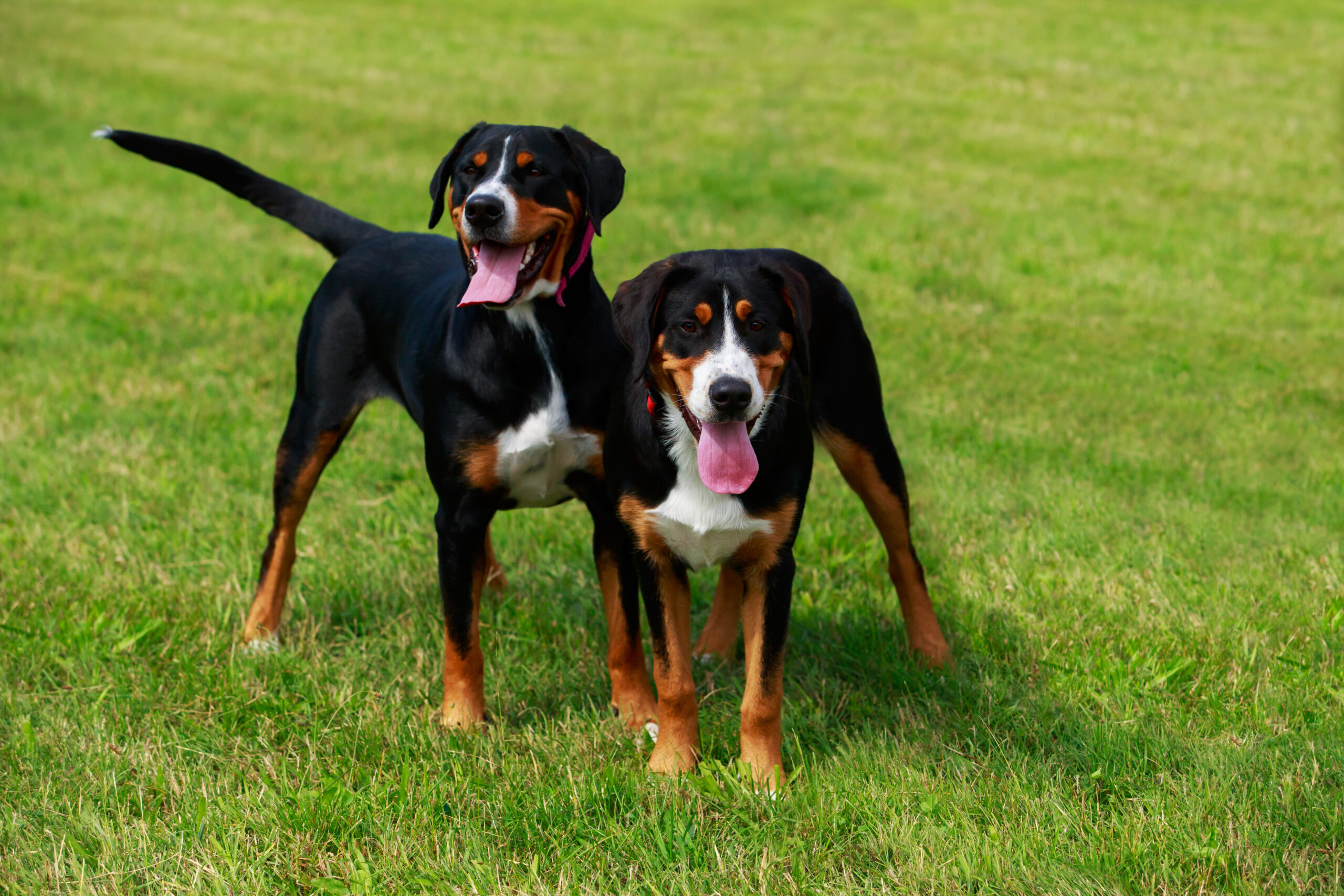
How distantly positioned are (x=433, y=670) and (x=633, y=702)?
79cm

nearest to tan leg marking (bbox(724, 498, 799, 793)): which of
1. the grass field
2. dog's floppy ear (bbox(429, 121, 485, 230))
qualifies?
the grass field

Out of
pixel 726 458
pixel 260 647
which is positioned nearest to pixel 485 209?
pixel 726 458

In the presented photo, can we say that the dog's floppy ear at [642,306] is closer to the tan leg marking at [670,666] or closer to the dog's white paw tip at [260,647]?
the tan leg marking at [670,666]

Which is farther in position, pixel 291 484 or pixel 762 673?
pixel 291 484

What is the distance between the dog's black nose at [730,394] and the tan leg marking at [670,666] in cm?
51

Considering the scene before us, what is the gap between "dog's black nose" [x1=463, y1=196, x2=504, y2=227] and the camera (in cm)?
355

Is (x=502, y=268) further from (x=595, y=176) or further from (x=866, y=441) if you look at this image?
(x=866, y=441)

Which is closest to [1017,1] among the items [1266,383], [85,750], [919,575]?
[1266,383]

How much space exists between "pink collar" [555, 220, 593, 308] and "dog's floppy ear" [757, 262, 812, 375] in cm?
61

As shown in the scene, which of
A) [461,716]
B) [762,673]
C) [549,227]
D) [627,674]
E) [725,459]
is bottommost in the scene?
[461,716]

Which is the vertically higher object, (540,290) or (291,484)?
(540,290)

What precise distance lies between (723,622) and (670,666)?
957 millimetres

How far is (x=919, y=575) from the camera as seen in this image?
4516 mm

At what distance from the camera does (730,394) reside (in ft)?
10.6
